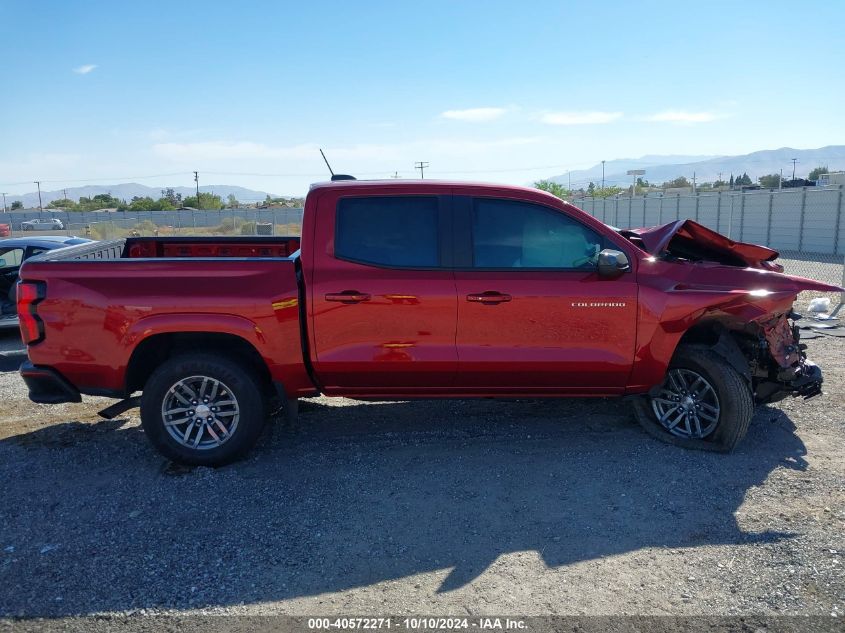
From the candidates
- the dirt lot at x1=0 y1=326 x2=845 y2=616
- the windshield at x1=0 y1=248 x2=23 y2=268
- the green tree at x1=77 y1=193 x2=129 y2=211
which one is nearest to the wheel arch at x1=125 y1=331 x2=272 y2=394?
the dirt lot at x1=0 y1=326 x2=845 y2=616

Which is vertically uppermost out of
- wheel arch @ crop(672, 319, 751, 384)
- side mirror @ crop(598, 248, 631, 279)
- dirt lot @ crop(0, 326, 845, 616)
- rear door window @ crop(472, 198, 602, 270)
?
rear door window @ crop(472, 198, 602, 270)

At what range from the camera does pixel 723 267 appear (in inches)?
206

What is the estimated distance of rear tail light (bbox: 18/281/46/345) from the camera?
4.93 metres

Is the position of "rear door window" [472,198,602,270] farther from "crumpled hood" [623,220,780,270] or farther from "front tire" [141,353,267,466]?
"front tire" [141,353,267,466]

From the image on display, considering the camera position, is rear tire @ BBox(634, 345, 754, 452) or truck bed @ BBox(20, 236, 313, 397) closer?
truck bed @ BBox(20, 236, 313, 397)

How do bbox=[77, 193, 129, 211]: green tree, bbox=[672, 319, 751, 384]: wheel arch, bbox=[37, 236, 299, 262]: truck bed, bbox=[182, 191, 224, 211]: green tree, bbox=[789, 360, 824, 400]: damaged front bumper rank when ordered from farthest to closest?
bbox=[77, 193, 129, 211]: green tree → bbox=[182, 191, 224, 211]: green tree → bbox=[37, 236, 299, 262]: truck bed → bbox=[789, 360, 824, 400]: damaged front bumper → bbox=[672, 319, 751, 384]: wheel arch

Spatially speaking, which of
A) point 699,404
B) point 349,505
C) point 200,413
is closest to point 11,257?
point 200,413

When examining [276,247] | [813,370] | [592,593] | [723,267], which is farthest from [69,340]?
[813,370]

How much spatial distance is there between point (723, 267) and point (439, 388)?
7.63 feet

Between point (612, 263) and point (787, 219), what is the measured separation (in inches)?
940

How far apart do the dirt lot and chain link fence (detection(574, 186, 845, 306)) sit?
14.3 metres

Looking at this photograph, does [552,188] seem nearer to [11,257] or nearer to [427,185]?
[11,257]

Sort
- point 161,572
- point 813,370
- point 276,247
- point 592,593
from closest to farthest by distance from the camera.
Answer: point 592,593 < point 161,572 < point 813,370 < point 276,247

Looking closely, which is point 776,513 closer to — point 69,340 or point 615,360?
point 615,360
